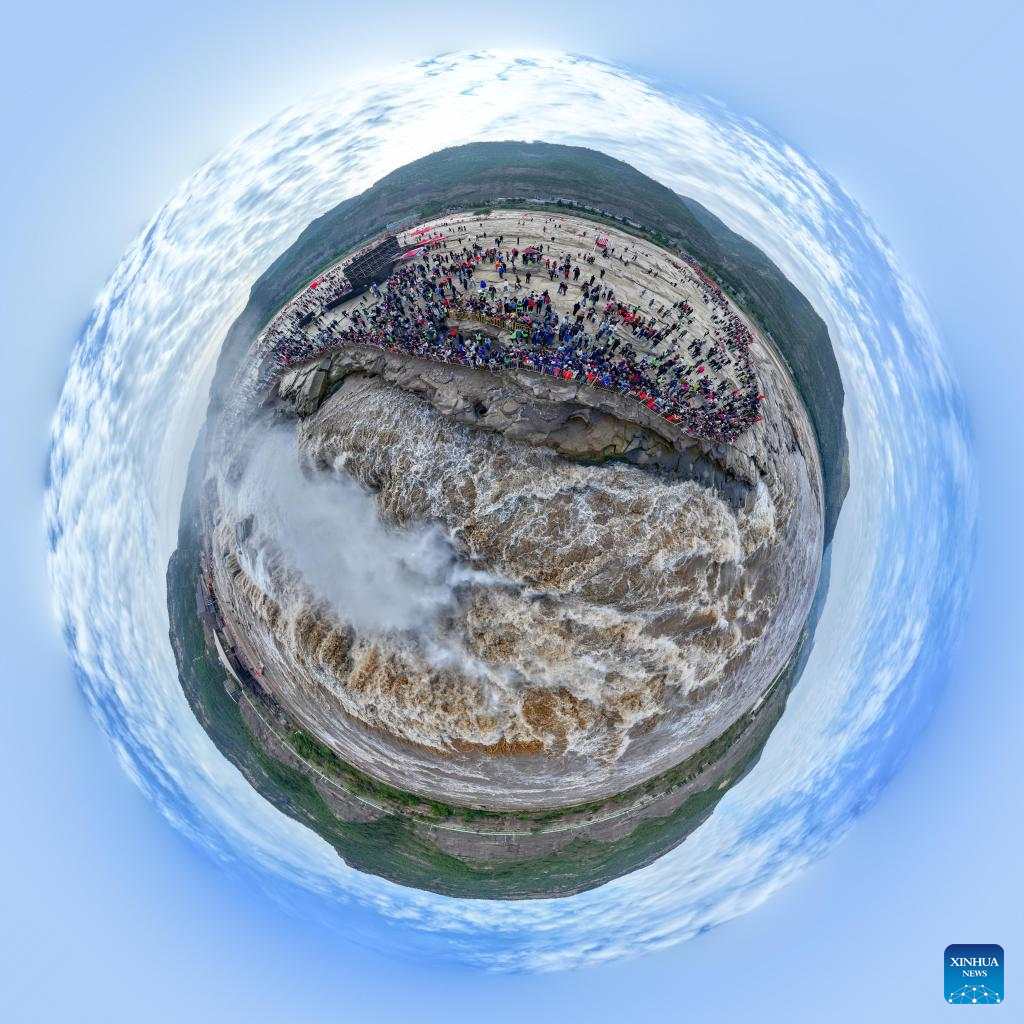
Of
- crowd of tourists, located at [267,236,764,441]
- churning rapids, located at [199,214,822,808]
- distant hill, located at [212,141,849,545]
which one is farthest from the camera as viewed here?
distant hill, located at [212,141,849,545]

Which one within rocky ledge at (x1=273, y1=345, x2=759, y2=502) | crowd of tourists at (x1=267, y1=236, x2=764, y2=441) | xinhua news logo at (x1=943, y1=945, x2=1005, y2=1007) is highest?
crowd of tourists at (x1=267, y1=236, x2=764, y2=441)

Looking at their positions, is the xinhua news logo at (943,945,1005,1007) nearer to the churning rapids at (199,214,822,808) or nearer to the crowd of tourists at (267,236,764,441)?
the churning rapids at (199,214,822,808)

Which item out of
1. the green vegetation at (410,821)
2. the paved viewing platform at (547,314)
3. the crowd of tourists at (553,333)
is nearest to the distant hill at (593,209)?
the paved viewing platform at (547,314)

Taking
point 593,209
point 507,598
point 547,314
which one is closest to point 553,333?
point 547,314

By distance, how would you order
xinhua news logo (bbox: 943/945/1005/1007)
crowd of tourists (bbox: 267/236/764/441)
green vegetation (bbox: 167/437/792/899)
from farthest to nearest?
green vegetation (bbox: 167/437/792/899), crowd of tourists (bbox: 267/236/764/441), xinhua news logo (bbox: 943/945/1005/1007)

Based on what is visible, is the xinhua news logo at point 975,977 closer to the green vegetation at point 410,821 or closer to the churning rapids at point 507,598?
the green vegetation at point 410,821

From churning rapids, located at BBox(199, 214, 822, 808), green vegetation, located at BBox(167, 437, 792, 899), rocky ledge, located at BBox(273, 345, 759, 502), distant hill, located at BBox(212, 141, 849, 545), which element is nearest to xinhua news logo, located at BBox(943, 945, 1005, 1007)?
green vegetation, located at BBox(167, 437, 792, 899)

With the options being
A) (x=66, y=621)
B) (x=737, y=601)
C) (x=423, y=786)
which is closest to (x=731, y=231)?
(x=737, y=601)
